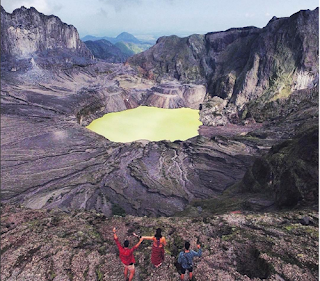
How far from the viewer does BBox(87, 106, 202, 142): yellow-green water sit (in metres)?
34.4

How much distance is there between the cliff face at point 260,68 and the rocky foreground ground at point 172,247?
1195 inches

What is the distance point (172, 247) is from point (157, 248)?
1.96 meters

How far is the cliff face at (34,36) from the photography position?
50500 mm

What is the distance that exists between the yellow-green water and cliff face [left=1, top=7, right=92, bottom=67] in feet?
79.4

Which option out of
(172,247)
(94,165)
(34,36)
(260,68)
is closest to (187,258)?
(172,247)

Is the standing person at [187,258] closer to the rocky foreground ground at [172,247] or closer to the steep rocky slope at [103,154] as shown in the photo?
the rocky foreground ground at [172,247]

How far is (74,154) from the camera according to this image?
1012 inches

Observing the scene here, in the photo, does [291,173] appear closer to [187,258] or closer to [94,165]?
[187,258]

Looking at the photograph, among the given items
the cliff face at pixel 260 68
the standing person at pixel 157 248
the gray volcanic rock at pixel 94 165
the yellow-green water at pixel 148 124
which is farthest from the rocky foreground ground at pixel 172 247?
the cliff face at pixel 260 68

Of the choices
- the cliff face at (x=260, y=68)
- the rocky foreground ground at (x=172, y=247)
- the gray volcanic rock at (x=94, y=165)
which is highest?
the cliff face at (x=260, y=68)

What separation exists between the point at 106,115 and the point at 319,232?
38750 mm

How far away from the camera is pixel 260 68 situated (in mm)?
41531

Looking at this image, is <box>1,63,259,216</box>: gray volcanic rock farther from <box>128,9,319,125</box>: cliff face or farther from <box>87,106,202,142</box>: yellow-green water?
<box>128,9,319,125</box>: cliff face

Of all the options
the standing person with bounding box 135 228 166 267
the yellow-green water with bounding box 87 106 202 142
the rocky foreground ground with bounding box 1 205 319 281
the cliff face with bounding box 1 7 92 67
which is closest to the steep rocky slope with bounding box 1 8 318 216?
the yellow-green water with bounding box 87 106 202 142
